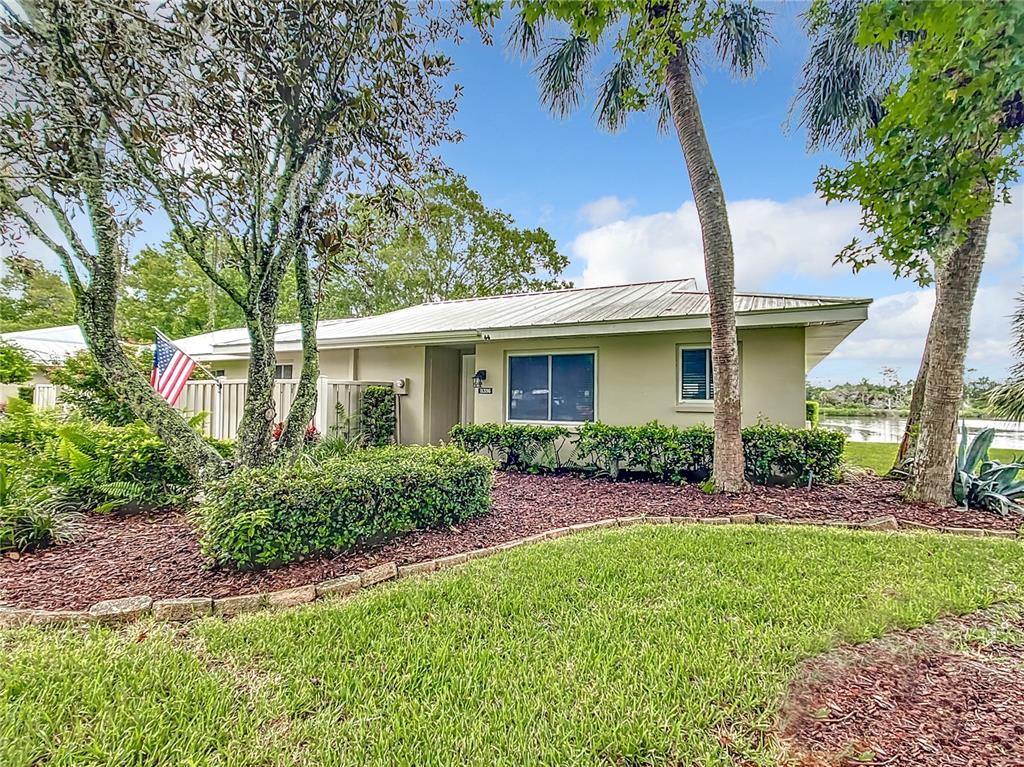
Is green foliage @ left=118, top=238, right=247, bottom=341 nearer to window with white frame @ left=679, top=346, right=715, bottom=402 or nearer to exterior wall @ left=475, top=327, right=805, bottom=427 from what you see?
exterior wall @ left=475, top=327, right=805, bottom=427

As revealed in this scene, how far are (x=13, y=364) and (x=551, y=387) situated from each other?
16.3 meters

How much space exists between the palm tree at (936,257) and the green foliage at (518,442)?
5.22 m

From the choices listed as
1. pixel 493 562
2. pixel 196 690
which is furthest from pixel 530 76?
pixel 196 690

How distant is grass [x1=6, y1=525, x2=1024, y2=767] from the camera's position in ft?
6.98

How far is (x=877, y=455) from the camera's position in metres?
13.2

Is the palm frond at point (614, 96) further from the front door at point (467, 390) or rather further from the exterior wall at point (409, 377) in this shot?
the exterior wall at point (409, 377)

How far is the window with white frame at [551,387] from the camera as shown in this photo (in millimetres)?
9430

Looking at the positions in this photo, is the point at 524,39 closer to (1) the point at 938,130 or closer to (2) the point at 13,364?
(1) the point at 938,130

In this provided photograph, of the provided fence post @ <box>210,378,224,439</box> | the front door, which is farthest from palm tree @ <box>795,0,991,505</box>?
fence post @ <box>210,378,224,439</box>

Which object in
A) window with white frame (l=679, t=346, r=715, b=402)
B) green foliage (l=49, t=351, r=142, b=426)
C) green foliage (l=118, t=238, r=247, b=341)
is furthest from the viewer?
green foliage (l=118, t=238, r=247, b=341)

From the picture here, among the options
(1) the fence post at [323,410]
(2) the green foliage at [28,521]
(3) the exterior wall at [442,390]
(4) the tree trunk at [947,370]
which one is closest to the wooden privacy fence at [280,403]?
(1) the fence post at [323,410]

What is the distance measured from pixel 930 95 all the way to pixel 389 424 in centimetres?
1018

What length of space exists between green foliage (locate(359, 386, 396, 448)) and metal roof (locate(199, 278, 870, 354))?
1.23 m

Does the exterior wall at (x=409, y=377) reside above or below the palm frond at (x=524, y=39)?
below
